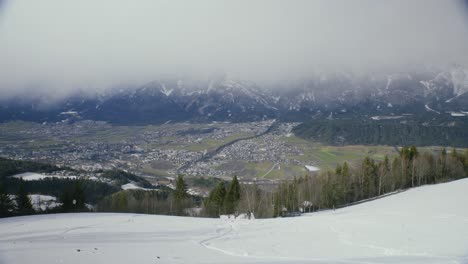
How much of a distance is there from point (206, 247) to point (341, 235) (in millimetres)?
9146

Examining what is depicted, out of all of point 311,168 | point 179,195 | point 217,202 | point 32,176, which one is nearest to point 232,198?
point 217,202

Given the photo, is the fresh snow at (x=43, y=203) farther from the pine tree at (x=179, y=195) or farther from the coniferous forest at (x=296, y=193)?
the pine tree at (x=179, y=195)

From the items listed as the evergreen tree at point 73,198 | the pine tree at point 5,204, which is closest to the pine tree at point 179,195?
the evergreen tree at point 73,198

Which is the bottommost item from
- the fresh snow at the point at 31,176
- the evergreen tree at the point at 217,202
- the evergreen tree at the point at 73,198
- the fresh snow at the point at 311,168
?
the fresh snow at the point at 311,168

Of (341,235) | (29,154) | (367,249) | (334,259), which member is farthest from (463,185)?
(29,154)

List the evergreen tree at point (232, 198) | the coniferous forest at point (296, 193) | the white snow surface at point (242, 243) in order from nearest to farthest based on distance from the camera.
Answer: the white snow surface at point (242, 243), the coniferous forest at point (296, 193), the evergreen tree at point (232, 198)

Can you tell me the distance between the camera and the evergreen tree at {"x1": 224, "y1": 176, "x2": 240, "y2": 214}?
179 ft

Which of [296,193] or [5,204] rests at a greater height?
[5,204]

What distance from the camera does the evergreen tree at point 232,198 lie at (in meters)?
54.6

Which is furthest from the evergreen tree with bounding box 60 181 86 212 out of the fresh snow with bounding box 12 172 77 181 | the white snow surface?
the fresh snow with bounding box 12 172 77 181

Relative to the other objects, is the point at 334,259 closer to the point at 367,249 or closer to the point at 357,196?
the point at 367,249

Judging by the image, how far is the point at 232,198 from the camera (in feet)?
184

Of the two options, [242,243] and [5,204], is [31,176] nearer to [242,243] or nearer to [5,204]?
[5,204]

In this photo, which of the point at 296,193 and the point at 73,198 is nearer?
the point at 73,198
